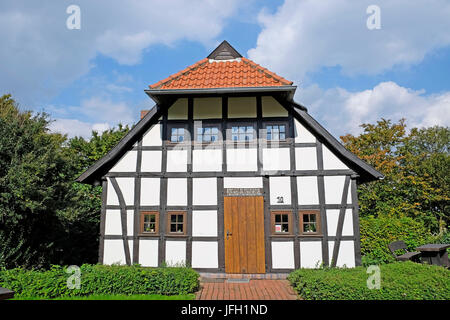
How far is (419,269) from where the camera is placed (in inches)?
255

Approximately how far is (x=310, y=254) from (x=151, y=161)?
5276 millimetres

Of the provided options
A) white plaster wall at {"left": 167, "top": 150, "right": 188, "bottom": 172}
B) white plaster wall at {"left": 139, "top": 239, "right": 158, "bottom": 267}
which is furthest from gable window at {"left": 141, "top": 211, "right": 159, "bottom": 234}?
white plaster wall at {"left": 167, "top": 150, "right": 188, "bottom": 172}

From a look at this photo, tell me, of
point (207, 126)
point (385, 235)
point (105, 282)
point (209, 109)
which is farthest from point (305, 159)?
point (105, 282)

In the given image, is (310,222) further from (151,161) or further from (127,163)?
(127,163)

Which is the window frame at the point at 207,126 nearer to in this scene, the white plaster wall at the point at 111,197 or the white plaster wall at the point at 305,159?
the white plaster wall at the point at 305,159

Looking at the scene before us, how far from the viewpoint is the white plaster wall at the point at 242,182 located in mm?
8602

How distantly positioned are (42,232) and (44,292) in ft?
8.43

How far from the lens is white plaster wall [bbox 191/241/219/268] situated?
8336mm

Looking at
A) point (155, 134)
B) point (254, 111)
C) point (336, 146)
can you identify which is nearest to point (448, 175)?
point (336, 146)

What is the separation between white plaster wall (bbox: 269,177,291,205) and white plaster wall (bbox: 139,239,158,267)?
11.8 ft

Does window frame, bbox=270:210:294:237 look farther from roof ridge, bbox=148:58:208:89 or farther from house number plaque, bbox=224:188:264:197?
roof ridge, bbox=148:58:208:89

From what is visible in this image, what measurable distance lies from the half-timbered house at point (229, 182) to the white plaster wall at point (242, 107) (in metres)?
0.03

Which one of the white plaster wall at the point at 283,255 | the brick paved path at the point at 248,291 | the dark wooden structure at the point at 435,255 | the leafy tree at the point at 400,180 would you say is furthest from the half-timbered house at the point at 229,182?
the leafy tree at the point at 400,180
